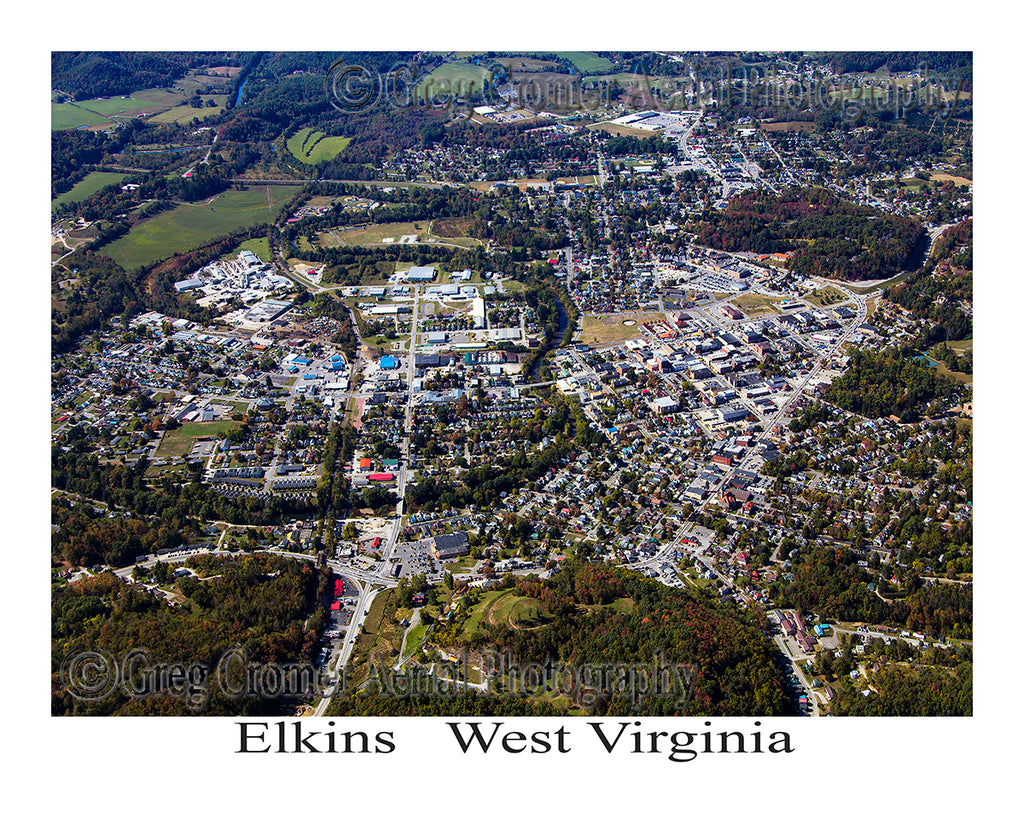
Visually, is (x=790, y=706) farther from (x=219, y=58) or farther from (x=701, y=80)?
(x=219, y=58)

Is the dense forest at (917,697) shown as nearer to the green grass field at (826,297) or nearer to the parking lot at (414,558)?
the parking lot at (414,558)

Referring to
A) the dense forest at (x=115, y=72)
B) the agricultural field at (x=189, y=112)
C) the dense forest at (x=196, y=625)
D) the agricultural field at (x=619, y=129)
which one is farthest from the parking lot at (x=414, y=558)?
the dense forest at (x=115, y=72)

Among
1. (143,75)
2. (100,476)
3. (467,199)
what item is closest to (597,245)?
(467,199)

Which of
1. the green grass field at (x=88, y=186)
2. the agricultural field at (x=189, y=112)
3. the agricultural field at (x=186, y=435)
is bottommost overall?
the agricultural field at (x=186, y=435)

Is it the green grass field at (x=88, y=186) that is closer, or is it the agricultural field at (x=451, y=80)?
the green grass field at (x=88, y=186)

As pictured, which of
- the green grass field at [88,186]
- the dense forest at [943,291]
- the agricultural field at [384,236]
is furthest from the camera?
the green grass field at [88,186]

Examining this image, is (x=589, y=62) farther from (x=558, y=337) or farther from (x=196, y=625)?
(x=196, y=625)

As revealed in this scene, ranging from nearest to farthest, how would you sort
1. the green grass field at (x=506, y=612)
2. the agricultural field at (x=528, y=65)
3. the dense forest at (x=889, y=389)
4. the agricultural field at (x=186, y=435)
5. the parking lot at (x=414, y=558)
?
the green grass field at (x=506, y=612)
the parking lot at (x=414, y=558)
the agricultural field at (x=186, y=435)
the dense forest at (x=889, y=389)
the agricultural field at (x=528, y=65)

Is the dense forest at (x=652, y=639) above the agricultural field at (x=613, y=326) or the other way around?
the other way around
